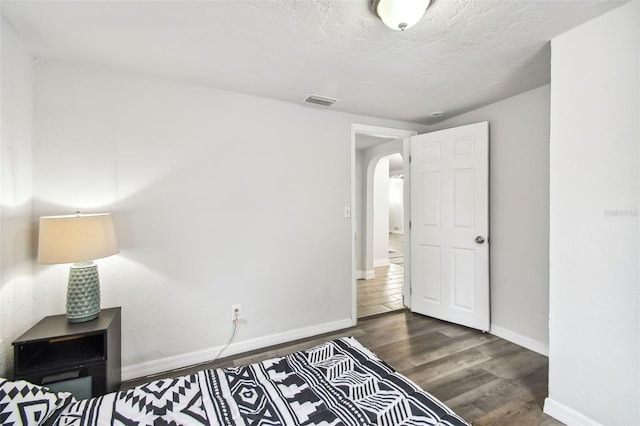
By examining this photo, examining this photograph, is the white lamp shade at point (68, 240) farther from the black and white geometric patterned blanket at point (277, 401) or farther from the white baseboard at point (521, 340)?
the white baseboard at point (521, 340)

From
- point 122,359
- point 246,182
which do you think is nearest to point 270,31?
point 246,182

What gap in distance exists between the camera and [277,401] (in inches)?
45.1

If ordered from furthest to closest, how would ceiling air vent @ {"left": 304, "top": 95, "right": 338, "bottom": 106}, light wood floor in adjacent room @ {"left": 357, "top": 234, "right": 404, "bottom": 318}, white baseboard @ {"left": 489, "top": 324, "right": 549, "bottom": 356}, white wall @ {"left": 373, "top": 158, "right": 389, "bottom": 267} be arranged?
white wall @ {"left": 373, "top": 158, "right": 389, "bottom": 267}
light wood floor in adjacent room @ {"left": 357, "top": 234, "right": 404, "bottom": 318}
ceiling air vent @ {"left": 304, "top": 95, "right": 338, "bottom": 106}
white baseboard @ {"left": 489, "top": 324, "right": 549, "bottom": 356}

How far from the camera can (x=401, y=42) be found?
5.71 ft

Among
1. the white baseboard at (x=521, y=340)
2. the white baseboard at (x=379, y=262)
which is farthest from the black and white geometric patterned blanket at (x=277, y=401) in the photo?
the white baseboard at (x=379, y=262)

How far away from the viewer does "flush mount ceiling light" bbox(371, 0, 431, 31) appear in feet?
4.36

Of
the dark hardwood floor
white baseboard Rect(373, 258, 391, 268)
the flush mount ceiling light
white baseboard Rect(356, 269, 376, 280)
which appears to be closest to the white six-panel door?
the dark hardwood floor

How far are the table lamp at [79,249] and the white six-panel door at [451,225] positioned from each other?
2958 mm

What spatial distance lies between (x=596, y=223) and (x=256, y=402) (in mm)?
1969

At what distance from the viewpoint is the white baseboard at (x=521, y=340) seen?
245 centimetres

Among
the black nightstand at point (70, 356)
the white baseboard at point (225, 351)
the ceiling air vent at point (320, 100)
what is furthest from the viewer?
the ceiling air vent at point (320, 100)

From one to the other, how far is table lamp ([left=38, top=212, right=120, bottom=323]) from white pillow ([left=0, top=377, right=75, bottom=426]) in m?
0.64

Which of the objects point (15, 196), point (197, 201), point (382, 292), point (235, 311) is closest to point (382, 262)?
point (382, 292)

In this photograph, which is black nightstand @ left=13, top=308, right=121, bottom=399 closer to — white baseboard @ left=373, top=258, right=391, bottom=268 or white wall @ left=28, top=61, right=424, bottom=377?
white wall @ left=28, top=61, right=424, bottom=377
